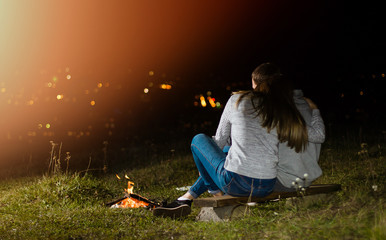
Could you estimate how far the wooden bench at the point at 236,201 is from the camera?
4613 mm

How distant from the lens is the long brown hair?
171 inches

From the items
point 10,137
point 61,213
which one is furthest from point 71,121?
point 61,213

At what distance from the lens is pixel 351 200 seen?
4.50m

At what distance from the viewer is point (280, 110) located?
4.34 meters

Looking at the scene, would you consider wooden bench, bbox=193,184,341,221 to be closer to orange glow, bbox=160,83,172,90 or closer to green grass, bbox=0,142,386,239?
green grass, bbox=0,142,386,239

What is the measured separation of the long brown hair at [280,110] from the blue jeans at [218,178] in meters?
0.50

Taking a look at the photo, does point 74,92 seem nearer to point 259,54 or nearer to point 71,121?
point 71,121

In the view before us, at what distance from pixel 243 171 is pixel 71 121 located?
1751 centimetres

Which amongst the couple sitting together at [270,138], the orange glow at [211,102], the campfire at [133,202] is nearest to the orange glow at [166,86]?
the orange glow at [211,102]

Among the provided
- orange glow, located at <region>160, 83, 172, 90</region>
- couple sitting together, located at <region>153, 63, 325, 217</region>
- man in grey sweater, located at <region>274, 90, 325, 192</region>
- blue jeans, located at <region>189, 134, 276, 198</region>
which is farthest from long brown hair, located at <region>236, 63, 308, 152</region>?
orange glow, located at <region>160, 83, 172, 90</region>

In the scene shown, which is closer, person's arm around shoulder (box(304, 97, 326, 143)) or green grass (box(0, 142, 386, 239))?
green grass (box(0, 142, 386, 239))

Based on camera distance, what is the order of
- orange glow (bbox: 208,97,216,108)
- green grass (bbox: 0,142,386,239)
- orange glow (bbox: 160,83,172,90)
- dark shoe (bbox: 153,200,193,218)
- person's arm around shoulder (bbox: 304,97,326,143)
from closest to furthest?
green grass (bbox: 0,142,386,239) → person's arm around shoulder (bbox: 304,97,326,143) → dark shoe (bbox: 153,200,193,218) → orange glow (bbox: 208,97,216,108) → orange glow (bbox: 160,83,172,90)

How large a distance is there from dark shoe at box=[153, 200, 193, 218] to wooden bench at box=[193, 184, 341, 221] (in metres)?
0.19

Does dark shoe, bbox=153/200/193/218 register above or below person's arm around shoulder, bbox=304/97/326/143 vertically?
below
